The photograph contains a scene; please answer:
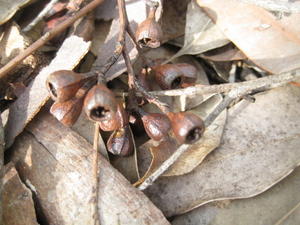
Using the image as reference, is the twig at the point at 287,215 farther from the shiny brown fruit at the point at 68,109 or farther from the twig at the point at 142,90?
the shiny brown fruit at the point at 68,109

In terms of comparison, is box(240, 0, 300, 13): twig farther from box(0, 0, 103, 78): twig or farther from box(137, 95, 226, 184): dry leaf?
box(0, 0, 103, 78): twig

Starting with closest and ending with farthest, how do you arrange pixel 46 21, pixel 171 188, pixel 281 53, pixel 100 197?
pixel 100 197 < pixel 171 188 < pixel 281 53 < pixel 46 21

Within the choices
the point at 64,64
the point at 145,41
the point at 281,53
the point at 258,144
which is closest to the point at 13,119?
the point at 64,64

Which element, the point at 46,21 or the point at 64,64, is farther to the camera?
the point at 46,21

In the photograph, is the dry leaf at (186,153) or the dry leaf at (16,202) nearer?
the dry leaf at (16,202)

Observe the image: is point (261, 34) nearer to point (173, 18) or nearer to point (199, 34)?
point (199, 34)

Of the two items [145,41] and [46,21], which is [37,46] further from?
[145,41]

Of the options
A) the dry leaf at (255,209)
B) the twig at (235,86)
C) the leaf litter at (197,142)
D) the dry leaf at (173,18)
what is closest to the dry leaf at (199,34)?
the leaf litter at (197,142)

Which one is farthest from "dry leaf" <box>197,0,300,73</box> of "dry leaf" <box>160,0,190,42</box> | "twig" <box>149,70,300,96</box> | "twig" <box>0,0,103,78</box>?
"twig" <box>0,0,103,78</box>
